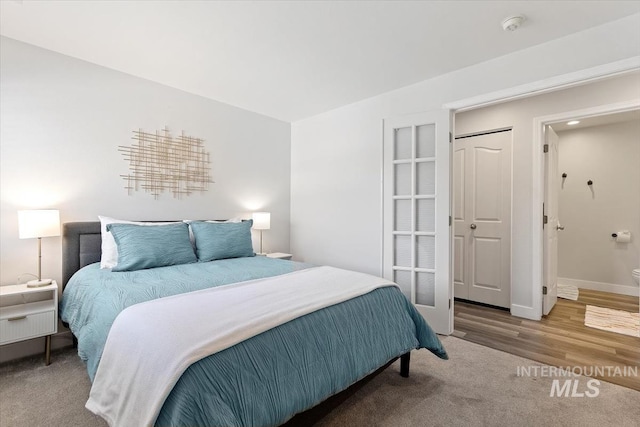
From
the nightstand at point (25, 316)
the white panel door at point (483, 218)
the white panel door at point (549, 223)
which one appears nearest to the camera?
the nightstand at point (25, 316)

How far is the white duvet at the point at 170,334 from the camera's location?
3.59ft

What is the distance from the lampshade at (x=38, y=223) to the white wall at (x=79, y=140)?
289 mm

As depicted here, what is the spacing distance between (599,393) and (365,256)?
2.13m

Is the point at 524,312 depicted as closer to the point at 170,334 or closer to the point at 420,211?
the point at 420,211

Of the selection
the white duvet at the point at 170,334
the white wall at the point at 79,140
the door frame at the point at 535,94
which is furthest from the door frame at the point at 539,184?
the white wall at the point at 79,140

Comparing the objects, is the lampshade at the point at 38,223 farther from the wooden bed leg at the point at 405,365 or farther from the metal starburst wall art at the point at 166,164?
the wooden bed leg at the point at 405,365

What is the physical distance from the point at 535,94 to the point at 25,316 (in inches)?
164

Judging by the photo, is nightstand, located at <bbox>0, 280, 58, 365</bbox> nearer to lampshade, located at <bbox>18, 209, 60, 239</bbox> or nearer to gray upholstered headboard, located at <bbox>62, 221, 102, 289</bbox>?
gray upholstered headboard, located at <bbox>62, 221, 102, 289</bbox>

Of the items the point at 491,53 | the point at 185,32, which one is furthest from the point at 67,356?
the point at 491,53

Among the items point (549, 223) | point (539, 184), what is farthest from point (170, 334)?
point (549, 223)

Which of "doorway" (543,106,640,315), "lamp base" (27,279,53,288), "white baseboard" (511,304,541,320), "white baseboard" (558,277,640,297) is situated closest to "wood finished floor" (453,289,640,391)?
"white baseboard" (511,304,541,320)

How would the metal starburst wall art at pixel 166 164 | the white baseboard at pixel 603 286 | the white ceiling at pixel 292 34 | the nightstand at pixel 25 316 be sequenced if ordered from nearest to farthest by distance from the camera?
1. the white ceiling at pixel 292 34
2. the nightstand at pixel 25 316
3. the metal starburst wall art at pixel 166 164
4. the white baseboard at pixel 603 286

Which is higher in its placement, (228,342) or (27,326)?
(228,342)

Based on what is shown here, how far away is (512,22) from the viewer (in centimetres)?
205
